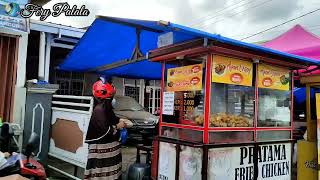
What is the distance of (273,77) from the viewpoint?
15.4 ft

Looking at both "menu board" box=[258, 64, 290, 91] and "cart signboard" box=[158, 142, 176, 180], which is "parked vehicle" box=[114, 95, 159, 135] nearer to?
"cart signboard" box=[158, 142, 176, 180]

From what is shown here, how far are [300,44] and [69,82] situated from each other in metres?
7.63

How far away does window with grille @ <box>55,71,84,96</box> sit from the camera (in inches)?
438

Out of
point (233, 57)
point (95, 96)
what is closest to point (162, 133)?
point (95, 96)

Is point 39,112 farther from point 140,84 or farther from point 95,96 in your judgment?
point 140,84

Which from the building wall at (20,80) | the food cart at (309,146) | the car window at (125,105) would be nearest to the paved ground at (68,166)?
the building wall at (20,80)

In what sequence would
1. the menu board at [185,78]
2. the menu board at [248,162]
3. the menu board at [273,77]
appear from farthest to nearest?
the menu board at [273,77], the menu board at [185,78], the menu board at [248,162]

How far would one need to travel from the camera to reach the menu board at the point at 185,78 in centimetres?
412

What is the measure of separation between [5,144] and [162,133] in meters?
2.17

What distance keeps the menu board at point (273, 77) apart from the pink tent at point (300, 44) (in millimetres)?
963

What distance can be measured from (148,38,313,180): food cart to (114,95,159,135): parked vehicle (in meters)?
4.77

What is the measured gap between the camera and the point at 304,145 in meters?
5.46

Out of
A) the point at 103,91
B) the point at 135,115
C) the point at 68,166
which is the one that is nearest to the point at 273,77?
the point at 103,91

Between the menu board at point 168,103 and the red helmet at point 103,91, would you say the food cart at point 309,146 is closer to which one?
the menu board at point 168,103
